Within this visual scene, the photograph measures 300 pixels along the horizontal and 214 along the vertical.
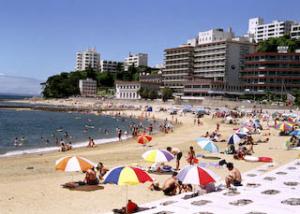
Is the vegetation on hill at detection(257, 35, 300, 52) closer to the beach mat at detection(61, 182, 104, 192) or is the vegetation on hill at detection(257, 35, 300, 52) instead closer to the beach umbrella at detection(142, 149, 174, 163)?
the beach umbrella at detection(142, 149, 174, 163)

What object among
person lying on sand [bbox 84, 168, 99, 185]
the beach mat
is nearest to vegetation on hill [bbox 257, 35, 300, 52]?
person lying on sand [bbox 84, 168, 99, 185]

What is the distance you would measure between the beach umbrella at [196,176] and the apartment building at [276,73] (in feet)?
343

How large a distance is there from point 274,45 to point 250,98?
29309 mm

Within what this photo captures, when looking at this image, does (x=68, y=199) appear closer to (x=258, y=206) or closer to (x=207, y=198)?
(x=207, y=198)

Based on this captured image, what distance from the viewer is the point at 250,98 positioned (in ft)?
383

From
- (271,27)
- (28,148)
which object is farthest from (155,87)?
(28,148)

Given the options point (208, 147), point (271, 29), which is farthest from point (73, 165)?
point (271, 29)

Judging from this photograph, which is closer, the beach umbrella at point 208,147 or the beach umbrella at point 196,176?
the beach umbrella at point 196,176

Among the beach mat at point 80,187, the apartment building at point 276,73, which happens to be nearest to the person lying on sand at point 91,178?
the beach mat at point 80,187

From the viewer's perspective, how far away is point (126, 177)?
13359 millimetres

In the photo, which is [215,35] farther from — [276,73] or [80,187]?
[80,187]

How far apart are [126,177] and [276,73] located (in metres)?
109

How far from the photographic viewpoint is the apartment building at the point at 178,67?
484 ft

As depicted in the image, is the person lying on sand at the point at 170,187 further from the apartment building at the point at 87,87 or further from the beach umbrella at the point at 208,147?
the apartment building at the point at 87,87
